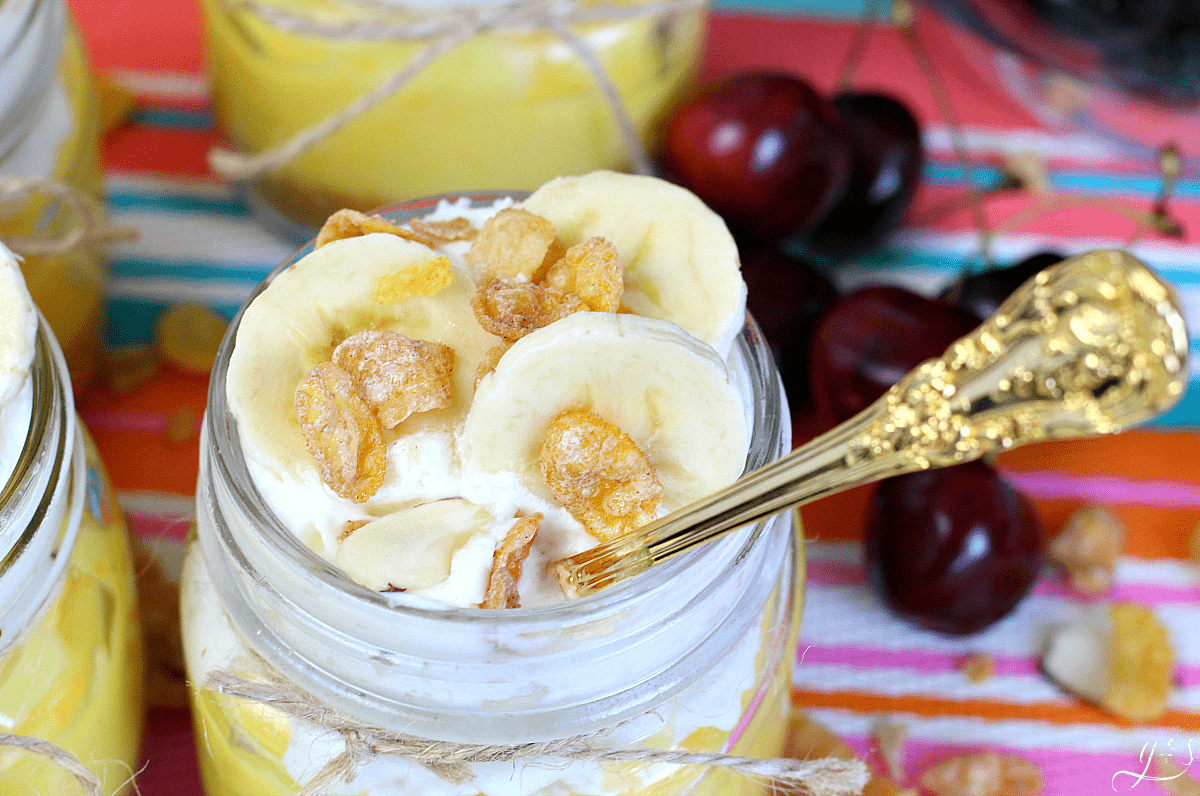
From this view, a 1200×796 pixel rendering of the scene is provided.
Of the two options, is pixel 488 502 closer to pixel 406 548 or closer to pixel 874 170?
pixel 406 548

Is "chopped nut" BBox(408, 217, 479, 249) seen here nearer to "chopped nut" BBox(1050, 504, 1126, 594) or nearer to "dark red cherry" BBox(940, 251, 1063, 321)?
"dark red cherry" BBox(940, 251, 1063, 321)

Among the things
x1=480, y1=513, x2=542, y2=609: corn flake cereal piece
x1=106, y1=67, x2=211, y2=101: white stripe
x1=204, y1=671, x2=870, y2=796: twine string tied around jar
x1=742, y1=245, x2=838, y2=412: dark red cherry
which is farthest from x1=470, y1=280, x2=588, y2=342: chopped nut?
x1=106, y1=67, x2=211, y2=101: white stripe

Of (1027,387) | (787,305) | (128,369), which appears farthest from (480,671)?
(128,369)

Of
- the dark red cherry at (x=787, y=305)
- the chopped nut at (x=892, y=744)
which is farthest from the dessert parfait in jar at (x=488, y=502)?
the dark red cherry at (x=787, y=305)

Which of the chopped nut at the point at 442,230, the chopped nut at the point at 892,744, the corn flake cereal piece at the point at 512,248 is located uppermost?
the corn flake cereal piece at the point at 512,248

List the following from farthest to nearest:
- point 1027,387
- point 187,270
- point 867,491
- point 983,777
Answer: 1. point 187,270
2. point 867,491
3. point 983,777
4. point 1027,387

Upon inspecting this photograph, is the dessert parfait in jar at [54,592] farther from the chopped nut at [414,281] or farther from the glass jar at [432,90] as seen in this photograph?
the glass jar at [432,90]

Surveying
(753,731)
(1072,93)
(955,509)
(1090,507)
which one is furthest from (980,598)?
(1072,93)
